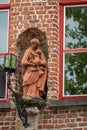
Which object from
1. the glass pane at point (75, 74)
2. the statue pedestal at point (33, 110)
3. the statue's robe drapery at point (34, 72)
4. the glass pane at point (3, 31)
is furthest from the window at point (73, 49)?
the glass pane at point (3, 31)

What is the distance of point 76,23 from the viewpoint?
1827 centimetres

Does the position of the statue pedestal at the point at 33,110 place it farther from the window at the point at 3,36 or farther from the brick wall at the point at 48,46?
the window at the point at 3,36

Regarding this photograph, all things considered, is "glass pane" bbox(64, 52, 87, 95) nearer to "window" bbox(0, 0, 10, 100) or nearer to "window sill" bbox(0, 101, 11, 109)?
"window sill" bbox(0, 101, 11, 109)

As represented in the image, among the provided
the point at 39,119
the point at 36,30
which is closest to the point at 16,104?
the point at 39,119

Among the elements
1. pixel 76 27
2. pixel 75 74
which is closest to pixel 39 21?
pixel 76 27

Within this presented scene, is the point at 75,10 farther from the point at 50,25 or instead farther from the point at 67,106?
the point at 67,106

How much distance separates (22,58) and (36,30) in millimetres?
660

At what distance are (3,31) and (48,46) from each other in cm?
115

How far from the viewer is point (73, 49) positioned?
1798cm

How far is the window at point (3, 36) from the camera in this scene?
1795 cm

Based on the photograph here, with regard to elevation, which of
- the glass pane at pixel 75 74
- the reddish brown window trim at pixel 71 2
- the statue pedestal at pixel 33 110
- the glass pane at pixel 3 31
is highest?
the reddish brown window trim at pixel 71 2

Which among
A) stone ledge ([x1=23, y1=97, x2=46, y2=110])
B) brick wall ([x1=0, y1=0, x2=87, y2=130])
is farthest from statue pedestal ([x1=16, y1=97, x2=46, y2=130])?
brick wall ([x1=0, y1=0, x2=87, y2=130])

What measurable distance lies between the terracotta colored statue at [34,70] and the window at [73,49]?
48 cm

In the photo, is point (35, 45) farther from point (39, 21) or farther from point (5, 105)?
point (5, 105)
